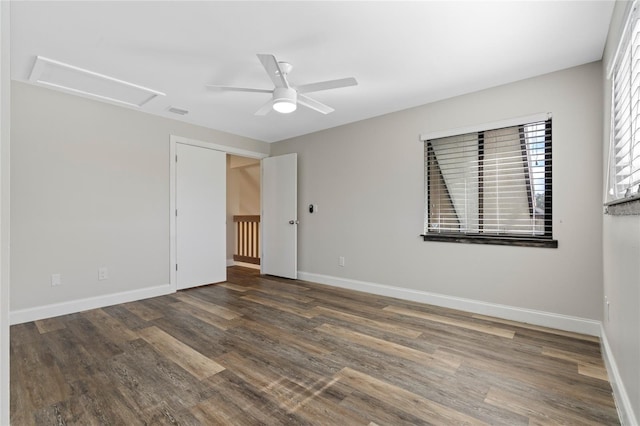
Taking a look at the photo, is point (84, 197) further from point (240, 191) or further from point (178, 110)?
point (240, 191)

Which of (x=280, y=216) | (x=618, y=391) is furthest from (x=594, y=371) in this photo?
(x=280, y=216)

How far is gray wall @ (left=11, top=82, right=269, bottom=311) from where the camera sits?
2.97 m

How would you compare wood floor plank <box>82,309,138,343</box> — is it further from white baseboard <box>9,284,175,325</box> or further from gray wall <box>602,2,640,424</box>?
gray wall <box>602,2,640,424</box>

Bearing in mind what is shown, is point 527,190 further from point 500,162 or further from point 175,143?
point 175,143

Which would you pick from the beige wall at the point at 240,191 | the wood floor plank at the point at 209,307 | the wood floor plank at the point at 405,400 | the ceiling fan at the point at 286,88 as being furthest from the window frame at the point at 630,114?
the beige wall at the point at 240,191

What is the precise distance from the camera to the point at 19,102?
9.69 feet

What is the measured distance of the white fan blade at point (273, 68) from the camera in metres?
2.08

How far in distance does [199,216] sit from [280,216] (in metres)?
1.30

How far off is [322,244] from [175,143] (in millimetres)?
2528

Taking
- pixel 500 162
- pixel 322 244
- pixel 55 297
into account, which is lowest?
pixel 55 297

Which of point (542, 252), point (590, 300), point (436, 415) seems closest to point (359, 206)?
point (542, 252)

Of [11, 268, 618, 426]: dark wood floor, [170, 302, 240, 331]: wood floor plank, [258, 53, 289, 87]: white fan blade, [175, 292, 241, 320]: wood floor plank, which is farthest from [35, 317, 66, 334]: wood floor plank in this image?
[258, 53, 289, 87]: white fan blade

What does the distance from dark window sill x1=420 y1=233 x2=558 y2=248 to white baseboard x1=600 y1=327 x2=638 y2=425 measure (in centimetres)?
87

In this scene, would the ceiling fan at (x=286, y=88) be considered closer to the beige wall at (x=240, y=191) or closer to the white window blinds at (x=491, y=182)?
the white window blinds at (x=491, y=182)
